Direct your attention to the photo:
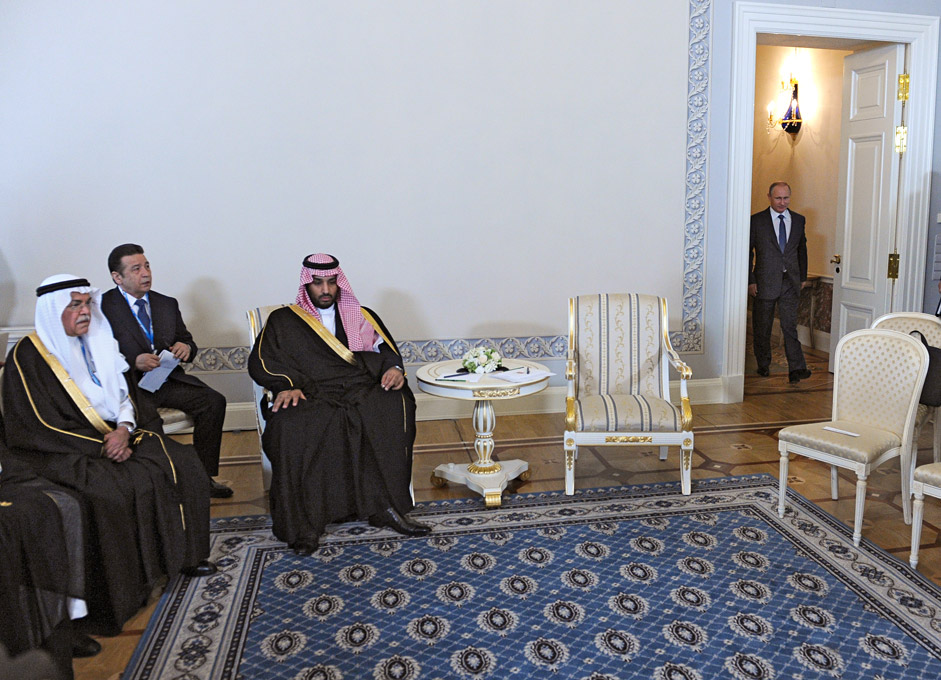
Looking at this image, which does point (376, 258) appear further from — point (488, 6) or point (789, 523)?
point (789, 523)

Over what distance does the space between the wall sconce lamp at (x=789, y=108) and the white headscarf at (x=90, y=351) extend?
22.1 ft

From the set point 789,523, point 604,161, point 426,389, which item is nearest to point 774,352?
point 604,161

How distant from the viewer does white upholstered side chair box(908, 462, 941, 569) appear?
281cm

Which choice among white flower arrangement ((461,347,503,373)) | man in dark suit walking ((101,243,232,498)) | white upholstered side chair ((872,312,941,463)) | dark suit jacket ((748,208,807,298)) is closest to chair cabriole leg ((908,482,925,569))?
white upholstered side chair ((872,312,941,463))

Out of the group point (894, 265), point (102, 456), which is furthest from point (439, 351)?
point (894, 265)

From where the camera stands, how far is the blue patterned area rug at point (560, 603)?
2426 millimetres

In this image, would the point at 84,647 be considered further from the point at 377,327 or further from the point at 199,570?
the point at 377,327

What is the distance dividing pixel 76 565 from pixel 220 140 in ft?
9.51

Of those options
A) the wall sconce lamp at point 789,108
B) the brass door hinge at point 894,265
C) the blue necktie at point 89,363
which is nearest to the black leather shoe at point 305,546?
the blue necktie at point 89,363

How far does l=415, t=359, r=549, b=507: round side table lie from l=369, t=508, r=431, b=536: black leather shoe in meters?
0.41

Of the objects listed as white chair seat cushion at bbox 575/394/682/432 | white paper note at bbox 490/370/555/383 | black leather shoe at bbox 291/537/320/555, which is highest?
white paper note at bbox 490/370/555/383

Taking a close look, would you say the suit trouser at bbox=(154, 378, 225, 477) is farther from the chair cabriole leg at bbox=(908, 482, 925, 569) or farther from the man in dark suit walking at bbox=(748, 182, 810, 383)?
the man in dark suit walking at bbox=(748, 182, 810, 383)

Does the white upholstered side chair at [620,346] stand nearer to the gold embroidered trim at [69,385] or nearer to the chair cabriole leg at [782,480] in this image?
the chair cabriole leg at [782,480]

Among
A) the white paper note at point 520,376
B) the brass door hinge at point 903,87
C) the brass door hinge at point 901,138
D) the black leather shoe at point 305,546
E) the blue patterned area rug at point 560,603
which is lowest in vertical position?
the blue patterned area rug at point 560,603
